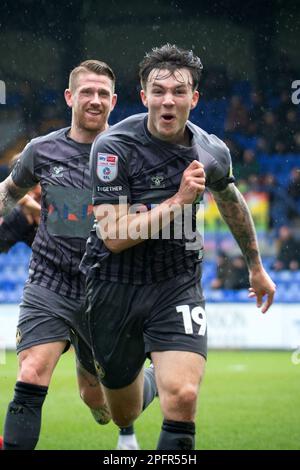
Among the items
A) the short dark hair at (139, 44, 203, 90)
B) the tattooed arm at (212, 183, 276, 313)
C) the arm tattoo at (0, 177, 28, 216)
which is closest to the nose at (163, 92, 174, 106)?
the short dark hair at (139, 44, 203, 90)

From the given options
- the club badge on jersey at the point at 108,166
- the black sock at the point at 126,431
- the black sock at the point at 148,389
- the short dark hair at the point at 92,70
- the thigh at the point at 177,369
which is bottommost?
the black sock at the point at 126,431

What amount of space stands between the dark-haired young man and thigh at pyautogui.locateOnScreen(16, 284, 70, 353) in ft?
1.42

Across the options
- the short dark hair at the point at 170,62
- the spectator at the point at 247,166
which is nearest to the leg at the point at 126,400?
the short dark hair at the point at 170,62

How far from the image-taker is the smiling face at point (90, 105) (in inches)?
220

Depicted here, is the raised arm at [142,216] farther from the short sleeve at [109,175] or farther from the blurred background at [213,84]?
the blurred background at [213,84]

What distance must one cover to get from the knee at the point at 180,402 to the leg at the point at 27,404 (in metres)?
0.94

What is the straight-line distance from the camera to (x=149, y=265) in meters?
4.75

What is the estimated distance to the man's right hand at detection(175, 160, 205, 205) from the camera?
14.3 ft

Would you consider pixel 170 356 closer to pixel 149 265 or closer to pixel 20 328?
pixel 149 265

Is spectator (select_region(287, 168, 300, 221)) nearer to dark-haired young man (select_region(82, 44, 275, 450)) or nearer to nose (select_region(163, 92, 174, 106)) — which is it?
dark-haired young man (select_region(82, 44, 275, 450))

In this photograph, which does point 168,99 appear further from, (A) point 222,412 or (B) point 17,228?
(A) point 222,412

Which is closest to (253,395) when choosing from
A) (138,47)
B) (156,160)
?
(156,160)

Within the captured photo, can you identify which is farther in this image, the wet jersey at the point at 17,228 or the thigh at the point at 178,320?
the wet jersey at the point at 17,228

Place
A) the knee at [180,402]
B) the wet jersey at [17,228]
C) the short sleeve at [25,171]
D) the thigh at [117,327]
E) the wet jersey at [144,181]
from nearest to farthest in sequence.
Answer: the knee at [180,402] < the wet jersey at [144,181] < the thigh at [117,327] < the short sleeve at [25,171] < the wet jersey at [17,228]
